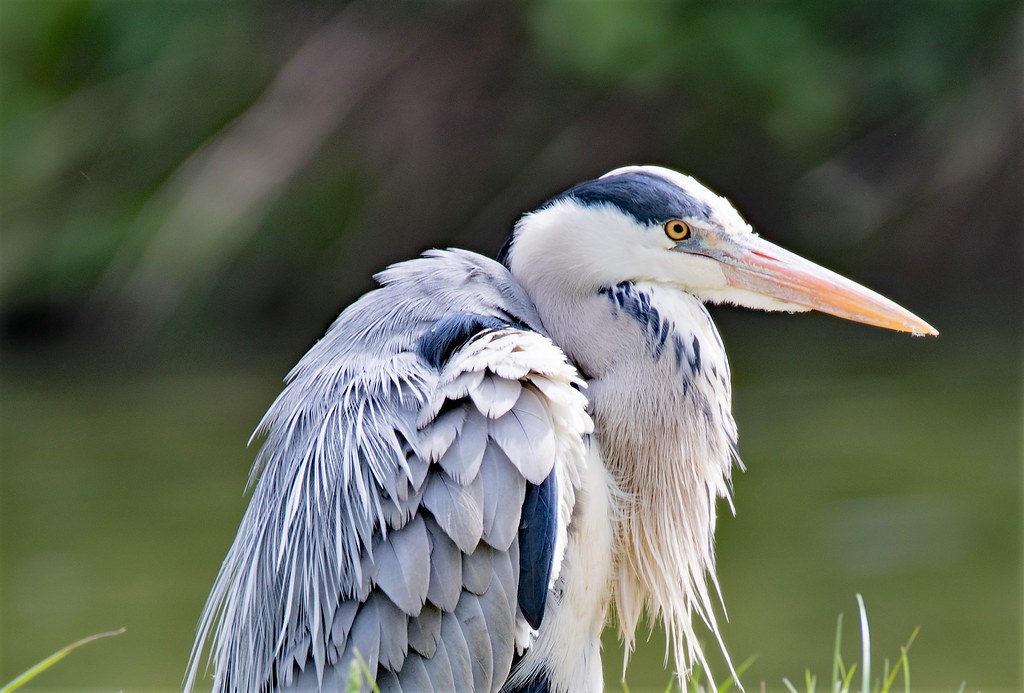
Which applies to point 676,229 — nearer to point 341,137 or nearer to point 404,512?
point 404,512

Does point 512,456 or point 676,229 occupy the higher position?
point 676,229

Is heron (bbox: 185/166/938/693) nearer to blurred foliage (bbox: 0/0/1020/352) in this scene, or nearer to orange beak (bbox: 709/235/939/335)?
orange beak (bbox: 709/235/939/335)

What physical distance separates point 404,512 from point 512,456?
0.72 feet

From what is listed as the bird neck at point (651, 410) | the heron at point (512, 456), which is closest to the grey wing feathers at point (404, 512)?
the heron at point (512, 456)

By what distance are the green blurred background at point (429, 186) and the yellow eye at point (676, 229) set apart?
Answer: 5.11m

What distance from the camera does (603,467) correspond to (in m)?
2.57

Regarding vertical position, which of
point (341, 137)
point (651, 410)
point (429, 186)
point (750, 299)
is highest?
point (341, 137)

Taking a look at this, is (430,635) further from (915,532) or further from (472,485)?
(915,532)

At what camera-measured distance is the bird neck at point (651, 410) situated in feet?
8.36

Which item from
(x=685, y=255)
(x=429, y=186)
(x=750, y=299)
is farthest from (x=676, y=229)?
(x=429, y=186)

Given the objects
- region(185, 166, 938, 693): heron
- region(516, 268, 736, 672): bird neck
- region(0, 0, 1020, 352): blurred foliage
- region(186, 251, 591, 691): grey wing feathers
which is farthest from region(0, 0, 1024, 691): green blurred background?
region(186, 251, 591, 691): grey wing feathers

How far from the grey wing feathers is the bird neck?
0.51 ft

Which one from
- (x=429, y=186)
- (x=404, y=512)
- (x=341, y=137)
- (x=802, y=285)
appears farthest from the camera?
(x=341, y=137)

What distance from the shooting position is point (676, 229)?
254cm
